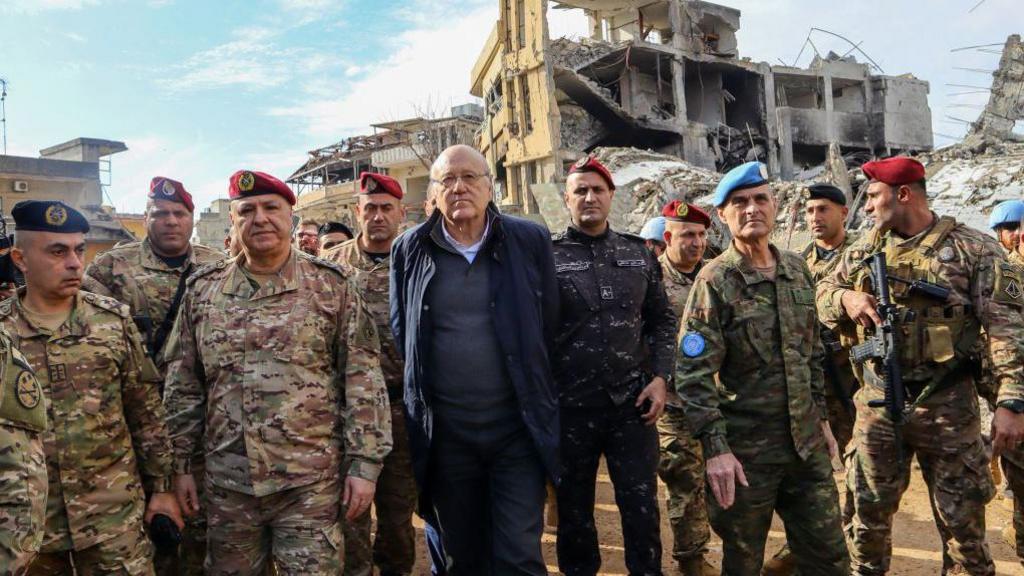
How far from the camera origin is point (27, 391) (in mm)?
2008

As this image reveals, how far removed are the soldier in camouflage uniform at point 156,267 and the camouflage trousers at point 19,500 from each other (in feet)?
5.97

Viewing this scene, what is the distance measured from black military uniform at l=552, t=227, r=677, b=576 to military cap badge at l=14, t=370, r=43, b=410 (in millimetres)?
2262

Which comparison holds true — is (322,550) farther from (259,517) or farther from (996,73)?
(996,73)

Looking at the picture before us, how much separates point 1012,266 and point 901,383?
77 cm

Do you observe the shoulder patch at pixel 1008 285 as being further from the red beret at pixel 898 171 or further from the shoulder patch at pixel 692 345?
the shoulder patch at pixel 692 345

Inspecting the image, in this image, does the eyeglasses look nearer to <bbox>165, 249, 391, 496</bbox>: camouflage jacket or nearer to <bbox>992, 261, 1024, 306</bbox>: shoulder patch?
<bbox>165, 249, 391, 496</bbox>: camouflage jacket

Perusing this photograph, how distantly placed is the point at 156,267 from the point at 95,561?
70.9 inches

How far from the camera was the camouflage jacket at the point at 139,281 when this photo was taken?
3.92 metres

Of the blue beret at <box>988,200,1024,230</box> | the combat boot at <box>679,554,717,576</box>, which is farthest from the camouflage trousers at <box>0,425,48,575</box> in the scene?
the blue beret at <box>988,200,1024,230</box>

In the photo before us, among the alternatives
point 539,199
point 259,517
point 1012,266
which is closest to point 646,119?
point 539,199

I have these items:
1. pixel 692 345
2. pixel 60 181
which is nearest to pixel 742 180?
pixel 692 345

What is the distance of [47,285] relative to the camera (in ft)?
9.42

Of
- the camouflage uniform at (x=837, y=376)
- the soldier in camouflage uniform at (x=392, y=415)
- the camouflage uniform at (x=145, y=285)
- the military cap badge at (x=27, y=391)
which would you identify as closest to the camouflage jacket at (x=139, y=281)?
the camouflage uniform at (x=145, y=285)

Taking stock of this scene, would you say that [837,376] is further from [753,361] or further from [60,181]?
[60,181]
